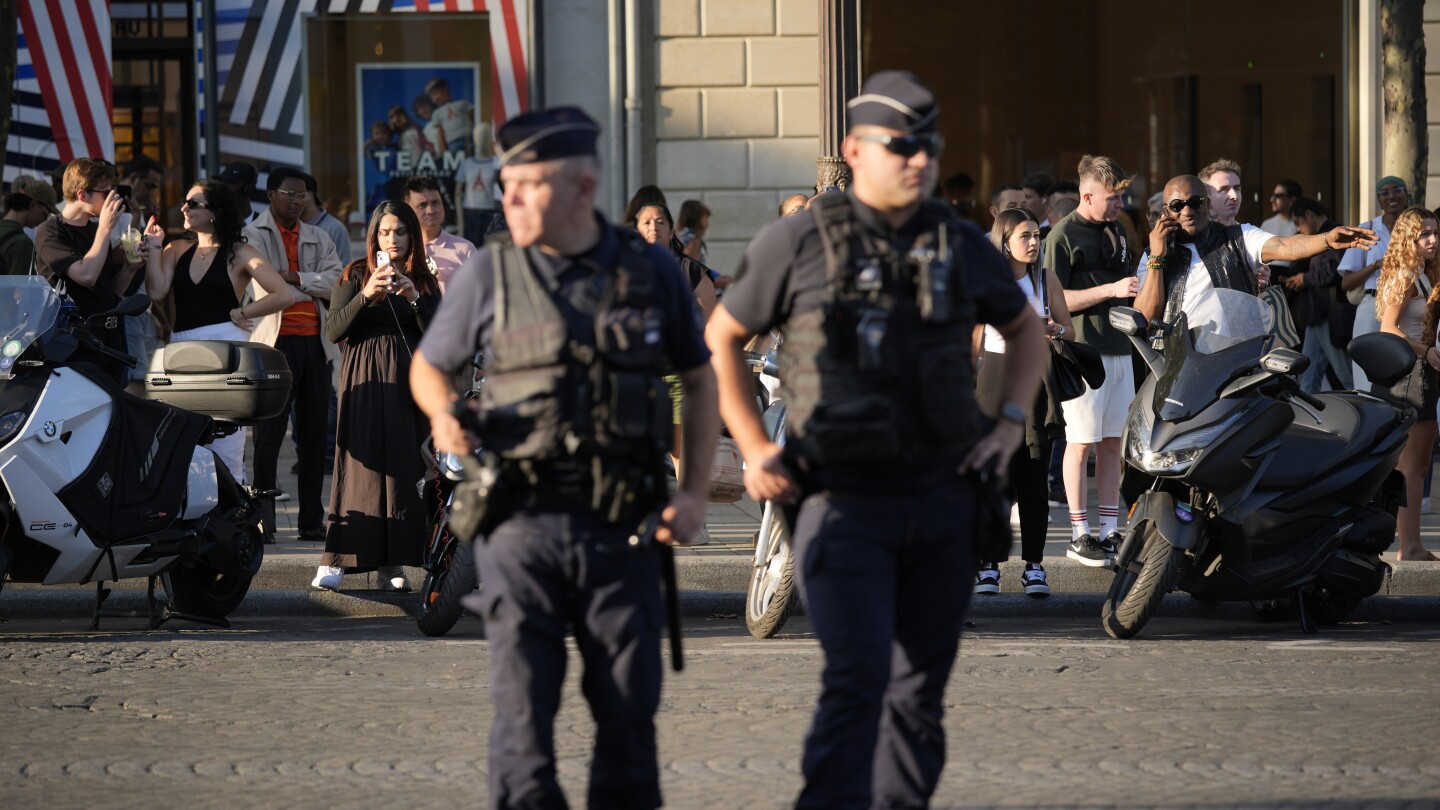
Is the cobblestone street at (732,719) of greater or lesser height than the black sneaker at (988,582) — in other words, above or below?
below


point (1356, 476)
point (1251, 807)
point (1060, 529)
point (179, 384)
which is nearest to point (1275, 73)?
point (1060, 529)

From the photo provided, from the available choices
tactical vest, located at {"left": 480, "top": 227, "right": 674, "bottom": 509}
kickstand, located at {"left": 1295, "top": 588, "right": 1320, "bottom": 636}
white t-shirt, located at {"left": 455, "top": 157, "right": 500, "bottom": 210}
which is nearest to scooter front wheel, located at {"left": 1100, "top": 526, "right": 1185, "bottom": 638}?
kickstand, located at {"left": 1295, "top": 588, "right": 1320, "bottom": 636}

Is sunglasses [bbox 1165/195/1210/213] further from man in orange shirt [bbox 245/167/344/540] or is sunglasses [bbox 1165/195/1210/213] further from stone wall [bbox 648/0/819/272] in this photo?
stone wall [bbox 648/0/819/272]

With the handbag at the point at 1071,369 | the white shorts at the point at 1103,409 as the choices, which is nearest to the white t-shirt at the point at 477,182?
the white shorts at the point at 1103,409

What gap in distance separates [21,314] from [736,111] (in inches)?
335

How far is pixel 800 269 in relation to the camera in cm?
426

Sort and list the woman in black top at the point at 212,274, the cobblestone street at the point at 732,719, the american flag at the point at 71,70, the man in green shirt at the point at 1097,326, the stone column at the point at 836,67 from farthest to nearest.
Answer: the american flag at the point at 71,70 → the stone column at the point at 836,67 → the woman in black top at the point at 212,274 → the man in green shirt at the point at 1097,326 → the cobblestone street at the point at 732,719

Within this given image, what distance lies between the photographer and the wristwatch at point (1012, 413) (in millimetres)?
4398

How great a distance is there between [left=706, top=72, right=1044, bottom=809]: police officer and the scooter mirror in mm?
3688

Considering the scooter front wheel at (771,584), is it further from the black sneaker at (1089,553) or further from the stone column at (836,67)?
the stone column at (836,67)

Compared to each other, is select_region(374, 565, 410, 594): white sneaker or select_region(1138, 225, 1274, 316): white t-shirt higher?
select_region(1138, 225, 1274, 316): white t-shirt

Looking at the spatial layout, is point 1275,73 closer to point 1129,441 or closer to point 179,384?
point 1129,441

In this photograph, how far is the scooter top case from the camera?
8555mm

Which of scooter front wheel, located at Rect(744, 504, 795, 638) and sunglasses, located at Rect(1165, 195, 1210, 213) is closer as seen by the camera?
scooter front wheel, located at Rect(744, 504, 795, 638)
